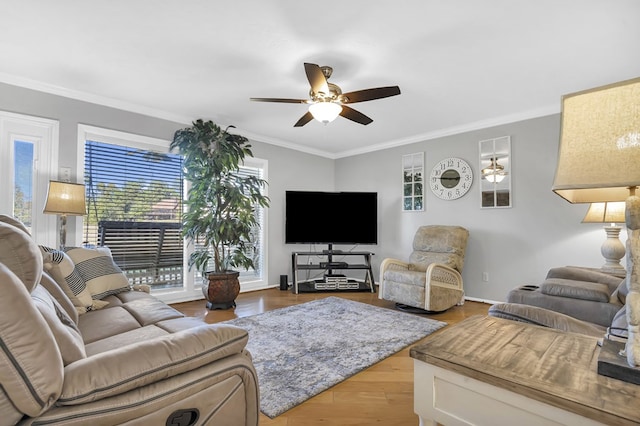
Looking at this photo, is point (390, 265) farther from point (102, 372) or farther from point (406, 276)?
point (102, 372)

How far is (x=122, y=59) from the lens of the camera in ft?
8.76

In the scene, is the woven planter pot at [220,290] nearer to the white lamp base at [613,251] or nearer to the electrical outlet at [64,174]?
the electrical outlet at [64,174]

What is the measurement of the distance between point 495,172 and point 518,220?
67 cm

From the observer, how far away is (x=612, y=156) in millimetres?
817

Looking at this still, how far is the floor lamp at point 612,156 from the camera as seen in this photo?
2.62ft

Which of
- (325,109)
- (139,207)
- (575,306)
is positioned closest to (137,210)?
(139,207)

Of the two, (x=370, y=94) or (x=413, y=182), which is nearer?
(x=370, y=94)

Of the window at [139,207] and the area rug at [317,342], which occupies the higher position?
the window at [139,207]

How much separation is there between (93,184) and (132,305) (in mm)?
2121

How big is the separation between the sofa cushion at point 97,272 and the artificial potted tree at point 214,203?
1.32 m

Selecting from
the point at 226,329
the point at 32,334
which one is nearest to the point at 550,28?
the point at 226,329

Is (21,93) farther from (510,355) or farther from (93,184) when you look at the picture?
(510,355)

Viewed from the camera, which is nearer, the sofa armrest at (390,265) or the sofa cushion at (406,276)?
the sofa cushion at (406,276)

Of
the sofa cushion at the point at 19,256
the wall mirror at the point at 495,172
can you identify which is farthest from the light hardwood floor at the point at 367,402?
the wall mirror at the point at 495,172
